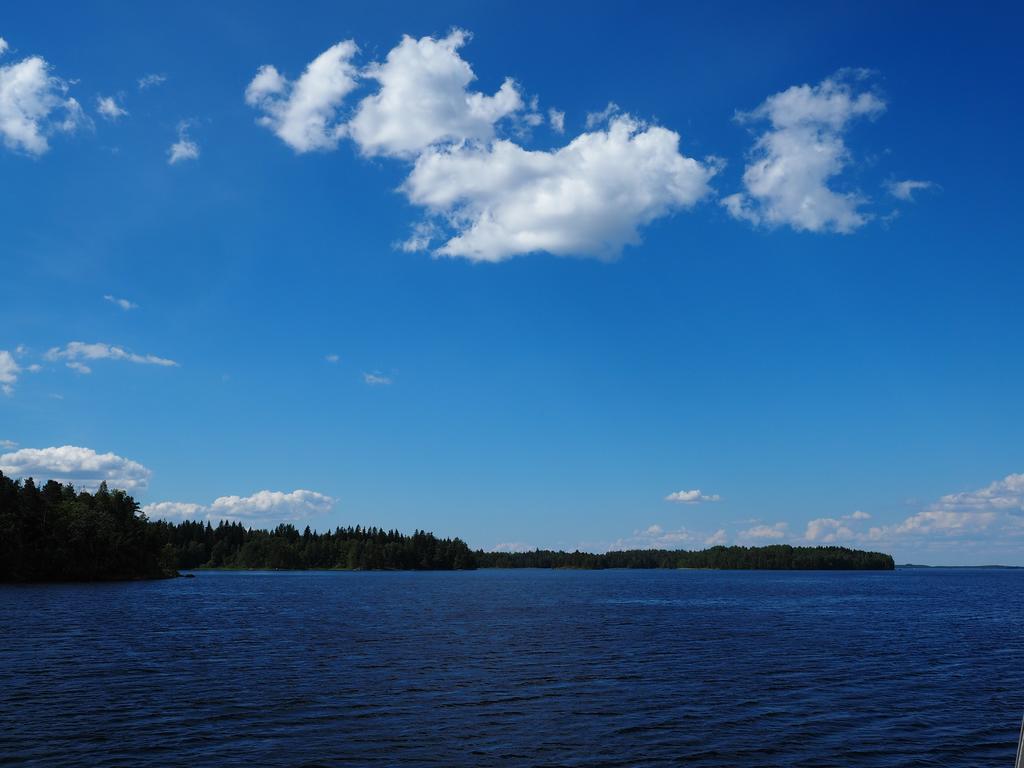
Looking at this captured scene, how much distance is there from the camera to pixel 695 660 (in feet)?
201

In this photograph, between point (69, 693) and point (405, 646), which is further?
point (405, 646)

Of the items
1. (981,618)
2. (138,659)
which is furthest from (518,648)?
(981,618)

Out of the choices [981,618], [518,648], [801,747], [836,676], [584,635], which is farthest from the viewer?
[981,618]

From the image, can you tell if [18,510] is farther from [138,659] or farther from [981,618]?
[981,618]

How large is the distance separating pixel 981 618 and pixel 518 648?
87.1 metres

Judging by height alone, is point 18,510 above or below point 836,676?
above

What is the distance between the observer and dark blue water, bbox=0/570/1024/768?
32938 millimetres

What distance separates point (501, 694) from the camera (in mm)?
45594

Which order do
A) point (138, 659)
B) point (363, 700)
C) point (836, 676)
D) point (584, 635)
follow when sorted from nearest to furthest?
point (363, 700), point (836, 676), point (138, 659), point (584, 635)

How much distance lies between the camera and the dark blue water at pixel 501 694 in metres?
32.9

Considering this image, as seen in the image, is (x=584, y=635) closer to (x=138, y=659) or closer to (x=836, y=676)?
(x=836, y=676)

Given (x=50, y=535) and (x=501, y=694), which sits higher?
(x=50, y=535)

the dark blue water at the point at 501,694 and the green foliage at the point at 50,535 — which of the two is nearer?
the dark blue water at the point at 501,694

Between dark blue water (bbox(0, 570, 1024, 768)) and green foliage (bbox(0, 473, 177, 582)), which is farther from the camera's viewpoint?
green foliage (bbox(0, 473, 177, 582))
